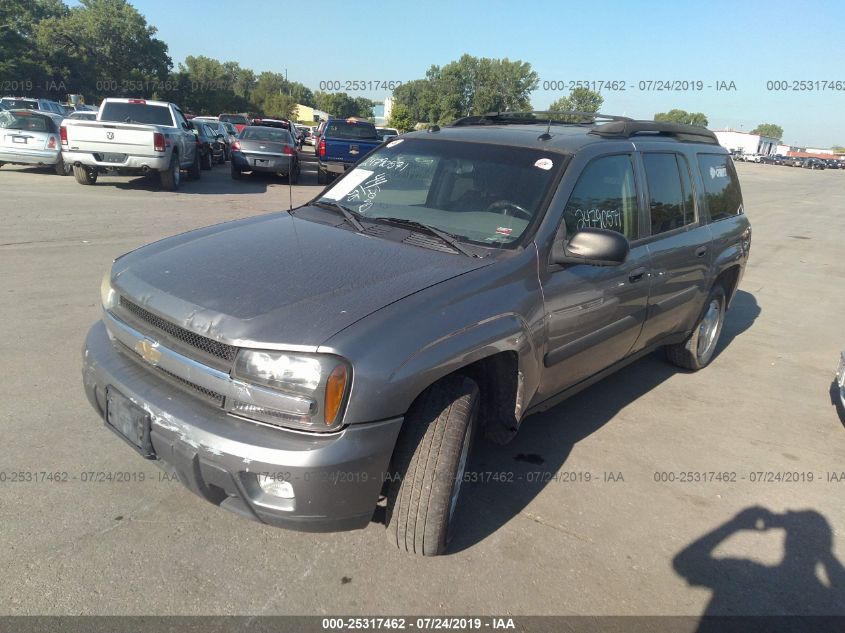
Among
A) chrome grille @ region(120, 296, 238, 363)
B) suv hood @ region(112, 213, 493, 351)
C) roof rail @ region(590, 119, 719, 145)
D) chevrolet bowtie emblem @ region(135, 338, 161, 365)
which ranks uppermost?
roof rail @ region(590, 119, 719, 145)

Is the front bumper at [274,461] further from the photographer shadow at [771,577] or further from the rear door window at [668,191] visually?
the rear door window at [668,191]

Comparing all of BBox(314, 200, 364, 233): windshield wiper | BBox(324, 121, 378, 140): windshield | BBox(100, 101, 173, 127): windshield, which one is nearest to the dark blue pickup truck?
BBox(324, 121, 378, 140): windshield

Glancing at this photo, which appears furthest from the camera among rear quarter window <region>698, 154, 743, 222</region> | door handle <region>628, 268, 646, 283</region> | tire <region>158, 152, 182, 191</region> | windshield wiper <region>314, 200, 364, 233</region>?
tire <region>158, 152, 182, 191</region>

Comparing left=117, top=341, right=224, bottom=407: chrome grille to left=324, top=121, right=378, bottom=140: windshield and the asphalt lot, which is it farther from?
left=324, top=121, right=378, bottom=140: windshield

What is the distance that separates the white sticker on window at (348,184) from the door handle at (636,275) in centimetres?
173

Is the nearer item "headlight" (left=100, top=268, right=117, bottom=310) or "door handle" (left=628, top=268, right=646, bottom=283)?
"headlight" (left=100, top=268, right=117, bottom=310)

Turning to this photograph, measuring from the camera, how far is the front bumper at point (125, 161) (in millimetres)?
12398

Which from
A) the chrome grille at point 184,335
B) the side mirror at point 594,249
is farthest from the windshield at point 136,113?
the side mirror at point 594,249

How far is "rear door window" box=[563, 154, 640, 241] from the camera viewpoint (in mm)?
3354

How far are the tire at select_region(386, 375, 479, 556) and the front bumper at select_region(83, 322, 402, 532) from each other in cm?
18

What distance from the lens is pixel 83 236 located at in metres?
8.52

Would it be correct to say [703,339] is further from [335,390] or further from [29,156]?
[29,156]

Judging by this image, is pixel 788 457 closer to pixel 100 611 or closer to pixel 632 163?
pixel 632 163

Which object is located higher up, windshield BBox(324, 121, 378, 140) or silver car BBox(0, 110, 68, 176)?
windshield BBox(324, 121, 378, 140)
